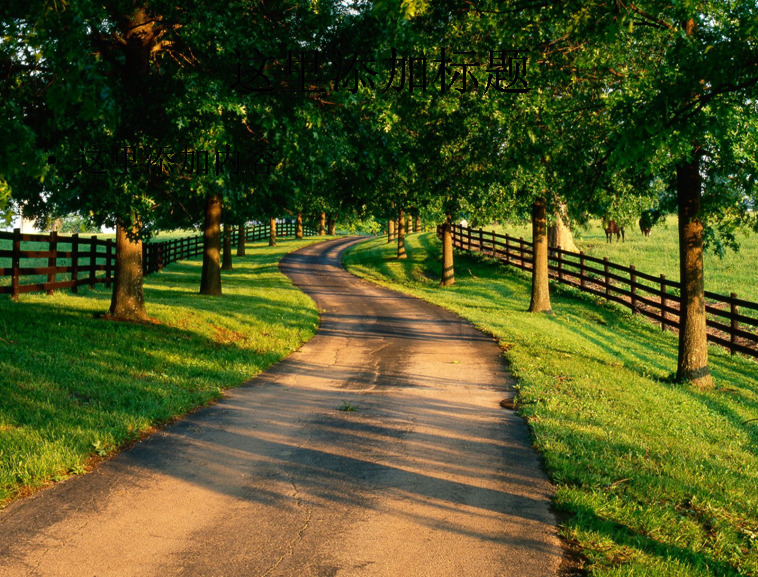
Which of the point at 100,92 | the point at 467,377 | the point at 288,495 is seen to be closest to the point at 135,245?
the point at 100,92

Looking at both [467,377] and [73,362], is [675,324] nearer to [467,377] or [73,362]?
[467,377]

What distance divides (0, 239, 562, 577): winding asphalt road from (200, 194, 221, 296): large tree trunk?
1305cm

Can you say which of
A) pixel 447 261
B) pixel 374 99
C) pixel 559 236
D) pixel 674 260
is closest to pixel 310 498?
pixel 374 99

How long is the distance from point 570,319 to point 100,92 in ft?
57.3

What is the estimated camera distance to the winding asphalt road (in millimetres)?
4695

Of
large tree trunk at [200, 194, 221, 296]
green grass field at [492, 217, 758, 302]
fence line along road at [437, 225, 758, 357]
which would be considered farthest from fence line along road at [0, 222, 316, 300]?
green grass field at [492, 217, 758, 302]

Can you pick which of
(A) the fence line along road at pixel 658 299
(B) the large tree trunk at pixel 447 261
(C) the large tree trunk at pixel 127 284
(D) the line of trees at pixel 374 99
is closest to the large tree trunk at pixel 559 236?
(A) the fence line along road at pixel 658 299

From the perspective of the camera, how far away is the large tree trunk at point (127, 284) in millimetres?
14477

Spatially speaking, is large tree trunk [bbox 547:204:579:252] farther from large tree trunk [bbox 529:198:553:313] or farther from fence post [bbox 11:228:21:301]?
fence post [bbox 11:228:21:301]

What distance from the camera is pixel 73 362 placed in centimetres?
1044

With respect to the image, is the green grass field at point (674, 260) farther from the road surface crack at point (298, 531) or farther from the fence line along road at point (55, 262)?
the road surface crack at point (298, 531)

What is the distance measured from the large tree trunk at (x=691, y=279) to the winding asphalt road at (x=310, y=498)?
504 centimetres

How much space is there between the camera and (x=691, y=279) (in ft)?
42.5

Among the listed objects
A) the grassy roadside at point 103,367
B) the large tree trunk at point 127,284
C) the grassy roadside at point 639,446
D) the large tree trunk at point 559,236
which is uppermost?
the large tree trunk at point 559,236
